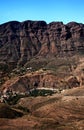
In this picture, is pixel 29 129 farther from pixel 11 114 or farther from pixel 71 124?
pixel 11 114

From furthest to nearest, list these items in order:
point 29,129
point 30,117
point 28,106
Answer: point 28,106
point 30,117
point 29,129

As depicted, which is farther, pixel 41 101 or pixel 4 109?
→ pixel 41 101

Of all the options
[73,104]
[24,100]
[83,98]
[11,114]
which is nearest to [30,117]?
[11,114]

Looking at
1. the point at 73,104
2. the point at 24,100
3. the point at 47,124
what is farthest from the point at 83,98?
the point at 47,124

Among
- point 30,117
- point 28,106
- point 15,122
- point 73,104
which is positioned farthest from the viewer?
point 28,106

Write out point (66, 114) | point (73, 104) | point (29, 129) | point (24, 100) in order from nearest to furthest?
point (29, 129) < point (66, 114) < point (73, 104) < point (24, 100)

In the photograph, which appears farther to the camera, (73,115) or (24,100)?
(24,100)

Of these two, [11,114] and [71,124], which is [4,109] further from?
[71,124]

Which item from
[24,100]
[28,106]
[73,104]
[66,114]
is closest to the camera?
[66,114]
